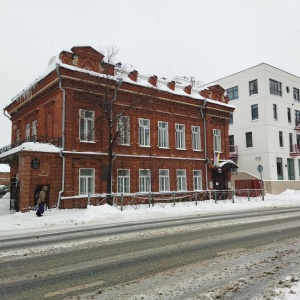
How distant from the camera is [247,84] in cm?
4088

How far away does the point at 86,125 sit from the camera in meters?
23.2

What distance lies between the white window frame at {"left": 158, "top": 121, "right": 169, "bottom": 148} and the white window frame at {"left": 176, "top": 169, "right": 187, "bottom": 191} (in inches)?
103

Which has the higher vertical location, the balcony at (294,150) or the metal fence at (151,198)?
the balcony at (294,150)

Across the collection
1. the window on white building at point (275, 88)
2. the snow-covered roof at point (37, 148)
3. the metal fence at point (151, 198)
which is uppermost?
the window on white building at point (275, 88)

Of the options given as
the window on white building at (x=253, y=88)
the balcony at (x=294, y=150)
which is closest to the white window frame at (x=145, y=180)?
the window on white building at (x=253, y=88)

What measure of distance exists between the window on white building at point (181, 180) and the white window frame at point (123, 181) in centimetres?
508

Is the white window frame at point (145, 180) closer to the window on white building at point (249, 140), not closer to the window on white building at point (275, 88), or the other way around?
the window on white building at point (249, 140)

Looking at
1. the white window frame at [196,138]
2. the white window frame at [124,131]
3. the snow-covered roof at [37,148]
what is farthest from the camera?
the white window frame at [196,138]

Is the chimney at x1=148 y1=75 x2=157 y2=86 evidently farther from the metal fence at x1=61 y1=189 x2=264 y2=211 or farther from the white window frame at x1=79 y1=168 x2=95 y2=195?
the metal fence at x1=61 y1=189 x2=264 y2=211

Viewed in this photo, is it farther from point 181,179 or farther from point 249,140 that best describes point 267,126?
point 181,179

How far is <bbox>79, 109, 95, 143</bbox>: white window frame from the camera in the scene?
22.7 meters

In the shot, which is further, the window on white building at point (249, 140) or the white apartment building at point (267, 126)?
the window on white building at point (249, 140)

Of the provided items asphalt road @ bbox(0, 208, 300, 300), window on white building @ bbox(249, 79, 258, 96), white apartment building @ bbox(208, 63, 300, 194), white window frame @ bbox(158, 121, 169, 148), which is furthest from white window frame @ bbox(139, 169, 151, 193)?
window on white building @ bbox(249, 79, 258, 96)

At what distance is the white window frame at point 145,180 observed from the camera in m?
25.3
